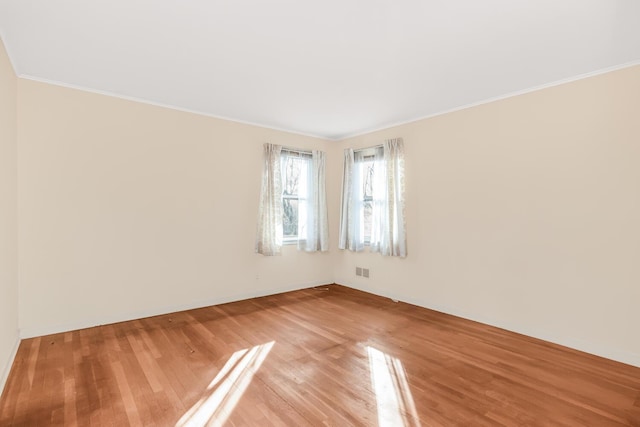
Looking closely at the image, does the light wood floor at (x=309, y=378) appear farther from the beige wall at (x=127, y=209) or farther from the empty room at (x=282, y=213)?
the beige wall at (x=127, y=209)

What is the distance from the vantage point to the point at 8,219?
8.30 ft

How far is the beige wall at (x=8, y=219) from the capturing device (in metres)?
2.31

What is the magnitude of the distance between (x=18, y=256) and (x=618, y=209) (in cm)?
547

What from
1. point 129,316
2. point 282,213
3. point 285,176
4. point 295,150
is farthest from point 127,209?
point 295,150

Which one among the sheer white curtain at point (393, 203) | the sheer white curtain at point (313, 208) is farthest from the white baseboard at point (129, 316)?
the sheer white curtain at point (393, 203)

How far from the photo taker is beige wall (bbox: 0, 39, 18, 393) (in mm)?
2307

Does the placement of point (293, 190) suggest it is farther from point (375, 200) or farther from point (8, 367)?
point (8, 367)

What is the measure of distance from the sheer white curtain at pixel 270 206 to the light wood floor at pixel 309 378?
126cm

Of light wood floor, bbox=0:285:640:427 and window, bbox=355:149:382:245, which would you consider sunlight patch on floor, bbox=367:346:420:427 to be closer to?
light wood floor, bbox=0:285:640:427

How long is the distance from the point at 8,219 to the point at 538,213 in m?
4.82

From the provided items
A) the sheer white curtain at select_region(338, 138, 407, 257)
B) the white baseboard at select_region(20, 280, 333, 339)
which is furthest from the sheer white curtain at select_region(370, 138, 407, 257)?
the white baseboard at select_region(20, 280, 333, 339)

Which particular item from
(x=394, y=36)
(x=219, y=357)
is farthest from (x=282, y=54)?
(x=219, y=357)

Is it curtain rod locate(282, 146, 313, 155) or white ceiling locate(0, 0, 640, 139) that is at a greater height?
white ceiling locate(0, 0, 640, 139)

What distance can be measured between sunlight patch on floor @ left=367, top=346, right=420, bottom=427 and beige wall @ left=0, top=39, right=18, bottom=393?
8.59 feet
